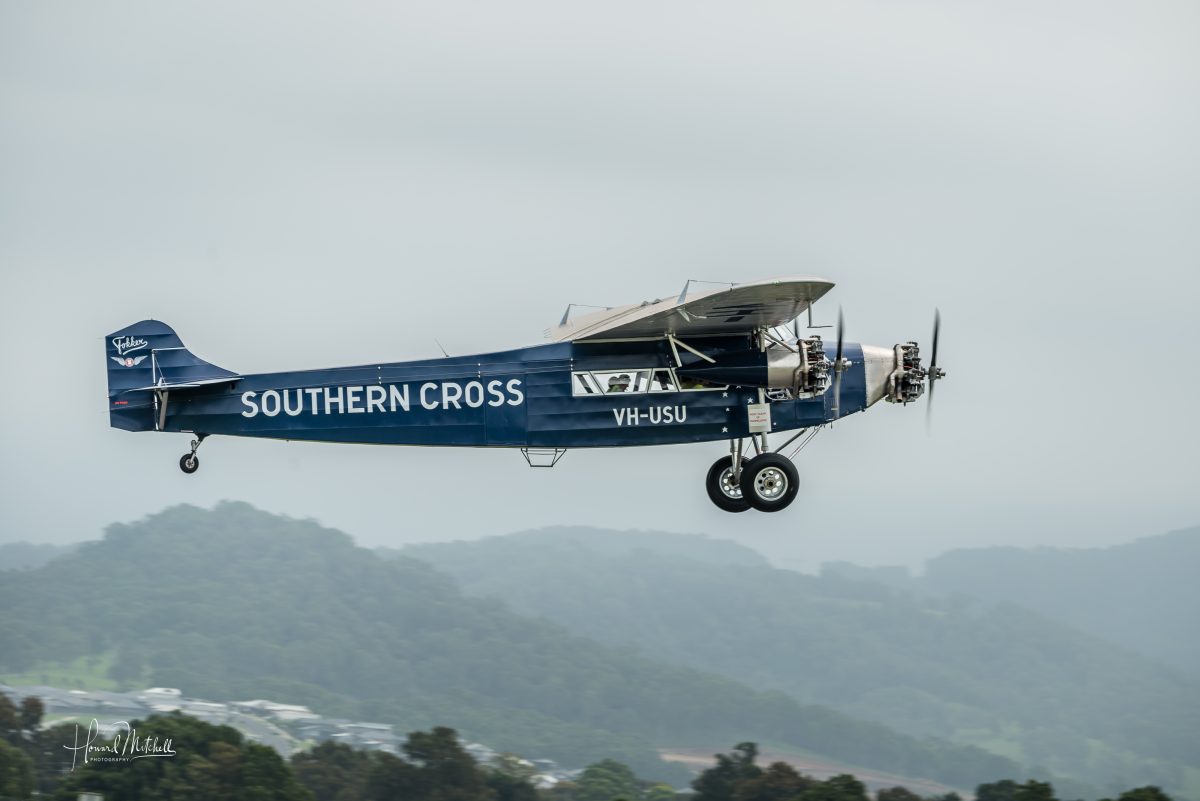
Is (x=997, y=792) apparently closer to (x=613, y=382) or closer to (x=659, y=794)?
(x=659, y=794)

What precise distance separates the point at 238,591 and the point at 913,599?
2680 inches

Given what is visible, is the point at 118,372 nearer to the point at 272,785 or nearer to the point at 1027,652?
the point at 272,785

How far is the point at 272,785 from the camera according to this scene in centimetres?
5031

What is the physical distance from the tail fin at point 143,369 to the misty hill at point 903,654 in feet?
285

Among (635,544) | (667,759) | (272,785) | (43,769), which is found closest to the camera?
(272,785)

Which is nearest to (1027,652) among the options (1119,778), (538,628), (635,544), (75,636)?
(1119,778)

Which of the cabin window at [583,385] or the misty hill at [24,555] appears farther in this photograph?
the misty hill at [24,555]

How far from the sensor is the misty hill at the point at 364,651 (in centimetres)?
9394

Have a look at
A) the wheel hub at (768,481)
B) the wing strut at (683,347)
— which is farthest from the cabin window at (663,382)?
the wheel hub at (768,481)

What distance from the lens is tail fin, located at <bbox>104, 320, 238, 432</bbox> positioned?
23672 mm

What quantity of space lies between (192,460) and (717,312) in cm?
943

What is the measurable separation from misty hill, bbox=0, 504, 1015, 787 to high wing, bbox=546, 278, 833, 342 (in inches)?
2505

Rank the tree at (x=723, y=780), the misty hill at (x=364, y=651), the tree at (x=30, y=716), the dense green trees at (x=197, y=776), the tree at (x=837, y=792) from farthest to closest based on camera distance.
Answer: the misty hill at (x=364, y=651) < the tree at (x=30, y=716) < the tree at (x=723, y=780) < the tree at (x=837, y=792) < the dense green trees at (x=197, y=776)

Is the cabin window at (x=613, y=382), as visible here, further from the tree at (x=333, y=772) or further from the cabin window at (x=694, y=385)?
the tree at (x=333, y=772)
